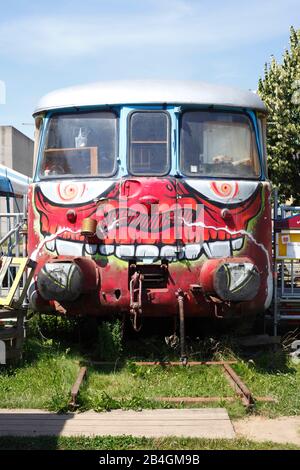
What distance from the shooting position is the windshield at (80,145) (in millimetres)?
7027

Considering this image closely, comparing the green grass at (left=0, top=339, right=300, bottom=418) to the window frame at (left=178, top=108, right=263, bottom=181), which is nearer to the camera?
the green grass at (left=0, top=339, right=300, bottom=418)

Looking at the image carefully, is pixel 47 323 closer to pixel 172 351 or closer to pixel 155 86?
pixel 172 351

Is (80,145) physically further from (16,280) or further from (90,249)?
(16,280)

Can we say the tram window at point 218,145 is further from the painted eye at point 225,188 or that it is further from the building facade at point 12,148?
the building facade at point 12,148

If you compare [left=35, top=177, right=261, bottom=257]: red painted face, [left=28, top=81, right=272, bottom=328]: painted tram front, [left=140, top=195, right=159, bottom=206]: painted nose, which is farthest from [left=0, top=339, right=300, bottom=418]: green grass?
[left=140, top=195, right=159, bottom=206]: painted nose

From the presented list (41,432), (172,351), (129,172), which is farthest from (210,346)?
(41,432)

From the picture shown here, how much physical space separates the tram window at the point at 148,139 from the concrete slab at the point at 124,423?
276 centimetres

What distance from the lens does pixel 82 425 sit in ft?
17.2

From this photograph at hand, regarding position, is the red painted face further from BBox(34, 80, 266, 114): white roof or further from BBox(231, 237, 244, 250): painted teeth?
BBox(34, 80, 266, 114): white roof

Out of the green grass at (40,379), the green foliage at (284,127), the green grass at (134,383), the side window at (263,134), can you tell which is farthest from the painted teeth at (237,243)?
the green foliage at (284,127)

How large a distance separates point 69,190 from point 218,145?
5.88ft

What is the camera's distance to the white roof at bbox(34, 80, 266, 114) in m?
6.93

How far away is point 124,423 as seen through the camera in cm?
530

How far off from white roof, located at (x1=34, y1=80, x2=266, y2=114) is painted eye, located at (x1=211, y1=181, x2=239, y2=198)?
93 centimetres
